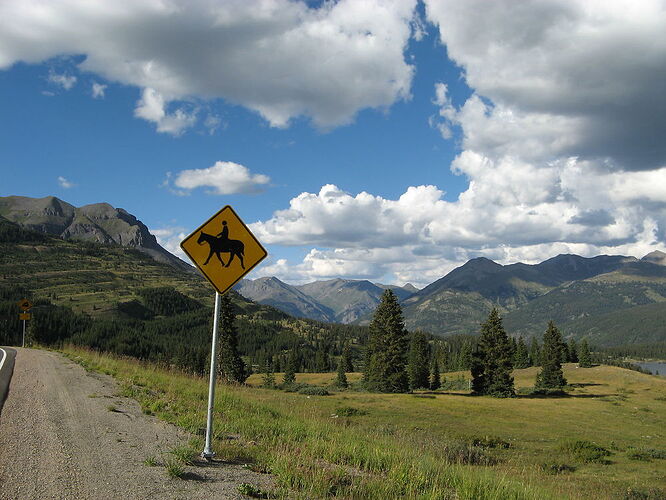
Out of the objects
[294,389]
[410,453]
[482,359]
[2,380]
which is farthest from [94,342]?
[410,453]

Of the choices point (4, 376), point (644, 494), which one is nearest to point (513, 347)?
point (644, 494)

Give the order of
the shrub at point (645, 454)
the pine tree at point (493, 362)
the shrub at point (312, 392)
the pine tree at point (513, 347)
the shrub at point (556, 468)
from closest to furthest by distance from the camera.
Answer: the shrub at point (556, 468) → the shrub at point (645, 454) → the shrub at point (312, 392) → the pine tree at point (493, 362) → the pine tree at point (513, 347)

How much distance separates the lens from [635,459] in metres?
24.5

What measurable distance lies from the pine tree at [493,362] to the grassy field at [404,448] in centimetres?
2001

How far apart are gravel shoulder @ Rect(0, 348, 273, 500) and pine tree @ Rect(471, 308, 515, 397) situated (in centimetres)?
6020

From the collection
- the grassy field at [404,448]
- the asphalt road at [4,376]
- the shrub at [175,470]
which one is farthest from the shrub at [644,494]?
the asphalt road at [4,376]

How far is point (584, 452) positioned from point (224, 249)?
24.6 metres

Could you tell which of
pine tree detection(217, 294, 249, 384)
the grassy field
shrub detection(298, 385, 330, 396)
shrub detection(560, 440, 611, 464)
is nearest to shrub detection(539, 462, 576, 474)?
the grassy field

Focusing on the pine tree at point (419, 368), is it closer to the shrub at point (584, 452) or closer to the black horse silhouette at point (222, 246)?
the shrub at point (584, 452)

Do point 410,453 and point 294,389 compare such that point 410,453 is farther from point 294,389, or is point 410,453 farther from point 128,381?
point 294,389

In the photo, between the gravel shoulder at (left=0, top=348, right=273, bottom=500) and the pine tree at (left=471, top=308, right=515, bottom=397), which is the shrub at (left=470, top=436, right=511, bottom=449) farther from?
the pine tree at (left=471, top=308, right=515, bottom=397)

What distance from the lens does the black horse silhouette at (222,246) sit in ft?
26.7

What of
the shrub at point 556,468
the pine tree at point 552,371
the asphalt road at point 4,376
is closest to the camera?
the asphalt road at point 4,376

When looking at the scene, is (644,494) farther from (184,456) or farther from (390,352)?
(390,352)
